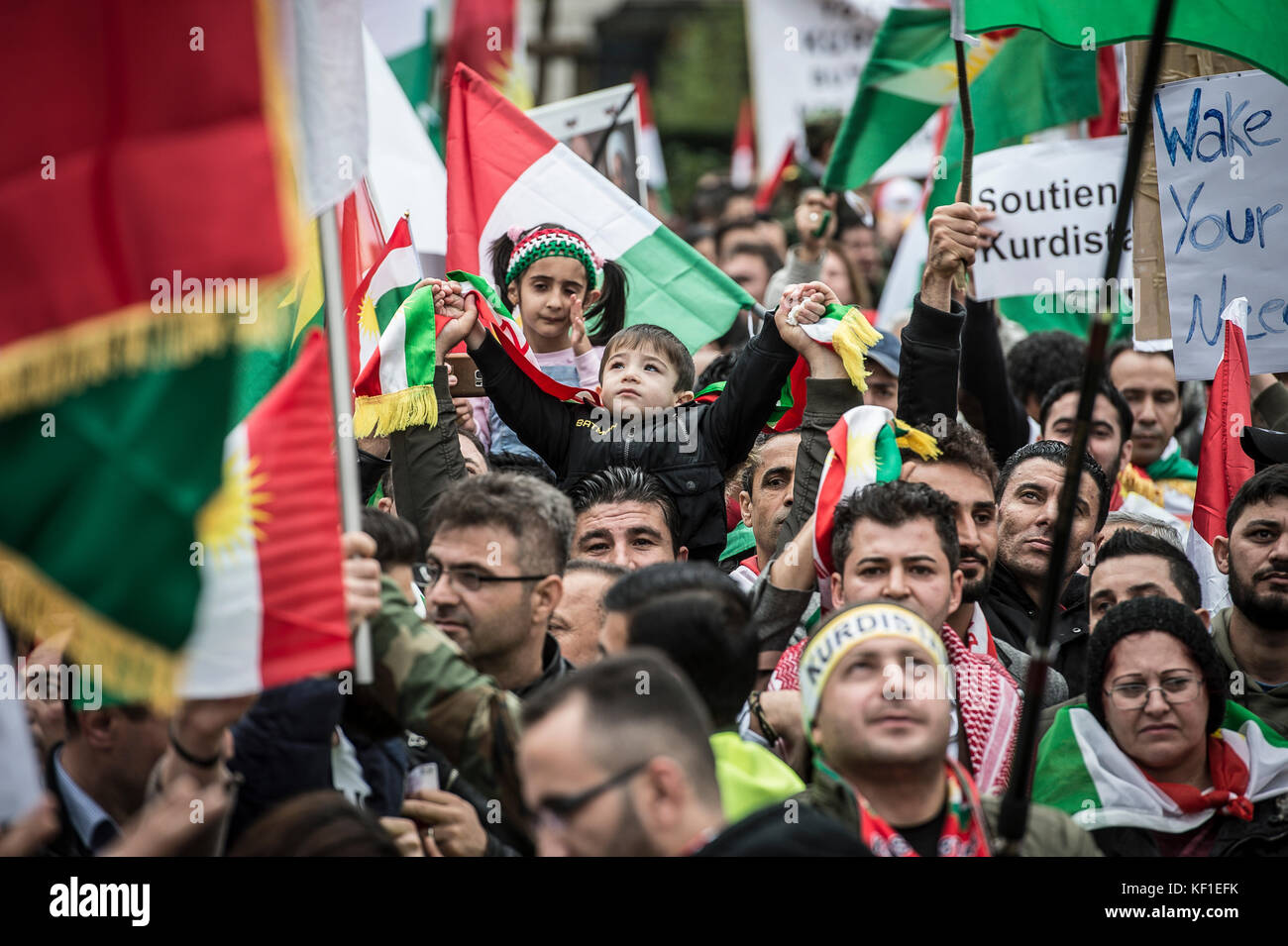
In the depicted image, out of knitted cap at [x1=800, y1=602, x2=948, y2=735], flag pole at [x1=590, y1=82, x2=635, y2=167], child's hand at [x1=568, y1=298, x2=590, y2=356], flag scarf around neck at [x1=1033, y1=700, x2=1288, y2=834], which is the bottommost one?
flag scarf around neck at [x1=1033, y1=700, x2=1288, y2=834]

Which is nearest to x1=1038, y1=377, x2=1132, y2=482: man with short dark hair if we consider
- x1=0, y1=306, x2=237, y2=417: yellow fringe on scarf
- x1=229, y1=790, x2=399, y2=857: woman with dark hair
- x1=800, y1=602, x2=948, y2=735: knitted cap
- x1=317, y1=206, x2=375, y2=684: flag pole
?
x1=800, y1=602, x2=948, y2=735: knitted cap

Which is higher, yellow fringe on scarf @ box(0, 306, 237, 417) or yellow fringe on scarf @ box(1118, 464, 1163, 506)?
yellow fringe on scarf @ box(0, 306, 237, 417)

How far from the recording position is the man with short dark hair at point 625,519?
536 cm

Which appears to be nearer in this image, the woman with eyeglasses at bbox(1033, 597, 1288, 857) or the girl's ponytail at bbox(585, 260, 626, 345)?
the woman with eyeglasses at bbox(1033, 597, 1288, 857)

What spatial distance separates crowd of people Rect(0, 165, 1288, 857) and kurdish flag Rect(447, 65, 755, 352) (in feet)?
0.42

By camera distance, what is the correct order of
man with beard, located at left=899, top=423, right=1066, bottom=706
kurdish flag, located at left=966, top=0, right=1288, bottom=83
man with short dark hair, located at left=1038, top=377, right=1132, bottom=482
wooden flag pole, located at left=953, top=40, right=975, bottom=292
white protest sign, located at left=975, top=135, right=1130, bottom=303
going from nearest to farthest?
man with beard, located at left=899, top=423, right=1066, bottom=706 < wooden flag pole, located at left=953, top=40, right=975, bottom=292 < kurdish flag, located at left=966, top=0, right=1288, bottom=83 < man with short dark hair, located at left=1038, top=377, right=1132, bottom=482 < white protest sign, located at left=975, top=135, right=1130, bottom=303

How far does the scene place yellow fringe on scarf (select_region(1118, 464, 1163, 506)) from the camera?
6965 millimetres

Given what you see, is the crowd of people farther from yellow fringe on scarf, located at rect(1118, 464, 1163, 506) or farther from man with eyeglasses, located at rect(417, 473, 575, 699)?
yellow fringe on scarf, located at rect(1118, 464, 1163, 506)

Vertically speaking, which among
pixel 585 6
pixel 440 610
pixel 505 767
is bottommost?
pixel 505 767

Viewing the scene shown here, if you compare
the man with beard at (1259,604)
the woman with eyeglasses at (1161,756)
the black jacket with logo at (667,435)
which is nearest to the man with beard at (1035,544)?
the man with beard at (1259,604)

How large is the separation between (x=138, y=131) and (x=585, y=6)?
39.1 meters

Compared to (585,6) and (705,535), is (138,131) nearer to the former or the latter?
(705,535)
